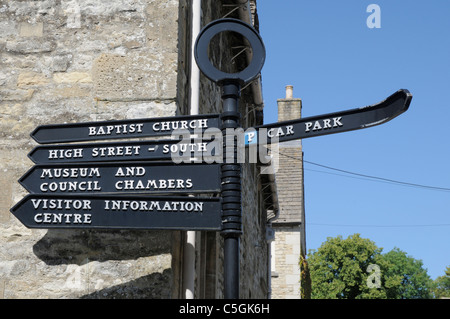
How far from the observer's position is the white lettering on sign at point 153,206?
3.81 metres

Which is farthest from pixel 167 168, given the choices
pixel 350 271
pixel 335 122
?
pixel 350 271

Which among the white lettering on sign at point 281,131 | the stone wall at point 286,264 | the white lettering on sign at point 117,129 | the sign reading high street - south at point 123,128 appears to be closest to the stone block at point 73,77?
the sign reading high street - south at point 123,128

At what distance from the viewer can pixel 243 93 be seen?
34.8ft

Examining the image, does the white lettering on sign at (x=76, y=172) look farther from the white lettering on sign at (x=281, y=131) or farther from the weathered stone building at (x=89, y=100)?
the white lettering on sign at (x=281, y=131)

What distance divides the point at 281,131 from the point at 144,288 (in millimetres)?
1528

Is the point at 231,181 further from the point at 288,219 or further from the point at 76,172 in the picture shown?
the point at 288,219

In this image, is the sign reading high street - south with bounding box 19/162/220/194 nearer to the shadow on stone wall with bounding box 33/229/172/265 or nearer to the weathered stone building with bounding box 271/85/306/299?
the shadow on stone wall with bounding box 33/229/172/265

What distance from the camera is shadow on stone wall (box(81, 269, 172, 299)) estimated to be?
14.5 feet

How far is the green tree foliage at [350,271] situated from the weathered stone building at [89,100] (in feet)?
106

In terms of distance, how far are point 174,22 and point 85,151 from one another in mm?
1431

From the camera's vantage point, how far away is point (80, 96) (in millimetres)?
5035

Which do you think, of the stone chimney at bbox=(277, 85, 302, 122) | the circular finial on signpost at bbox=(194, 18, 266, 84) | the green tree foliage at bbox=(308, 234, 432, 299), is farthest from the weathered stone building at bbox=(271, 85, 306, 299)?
the circular finial on signpost at bbox=(194, 18, 266, 84)
